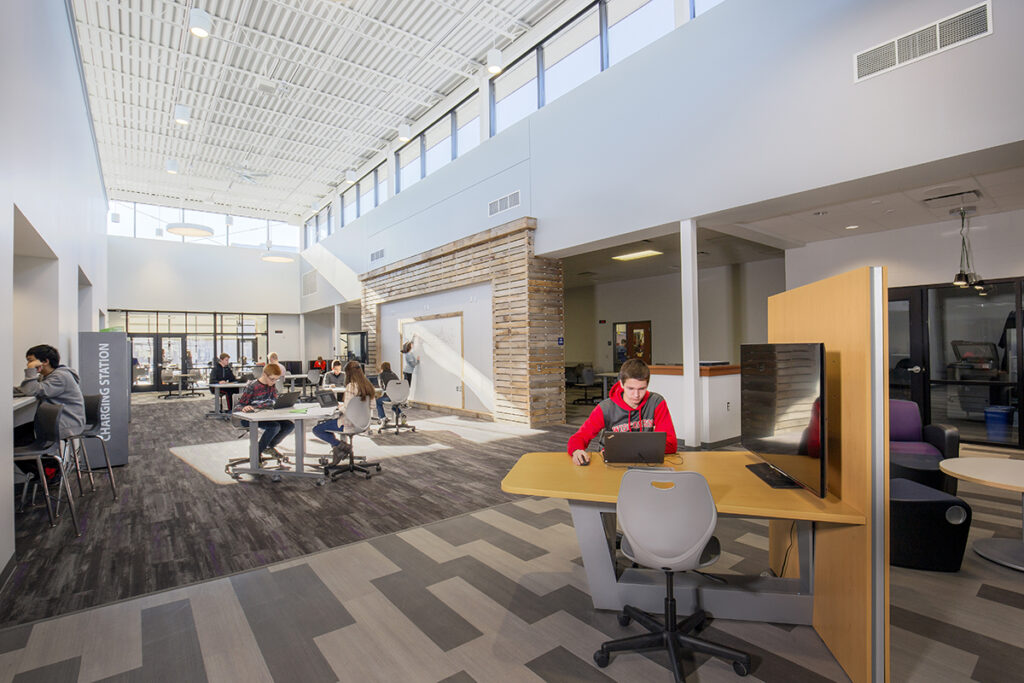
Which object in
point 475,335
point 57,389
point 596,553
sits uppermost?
point 475,335

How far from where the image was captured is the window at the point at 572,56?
24.3 feet

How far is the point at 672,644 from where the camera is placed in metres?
2.14

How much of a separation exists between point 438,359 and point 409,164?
500cm

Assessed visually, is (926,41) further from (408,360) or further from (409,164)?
(409,164)

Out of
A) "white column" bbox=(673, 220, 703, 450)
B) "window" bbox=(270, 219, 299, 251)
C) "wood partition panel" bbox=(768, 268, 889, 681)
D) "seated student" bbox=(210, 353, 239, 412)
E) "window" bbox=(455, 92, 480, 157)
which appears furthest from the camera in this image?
"window" bbox=(270, 219, 299, 251)

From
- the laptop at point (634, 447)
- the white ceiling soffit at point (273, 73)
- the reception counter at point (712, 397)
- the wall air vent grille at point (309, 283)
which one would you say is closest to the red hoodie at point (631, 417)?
the laptop at point (634, 447)

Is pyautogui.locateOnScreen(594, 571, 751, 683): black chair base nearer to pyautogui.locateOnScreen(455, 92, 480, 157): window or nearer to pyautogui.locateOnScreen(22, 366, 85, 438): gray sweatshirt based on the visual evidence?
pyautogui.locateOnScreen(22, 366, 85, 438): gray sweatshirt

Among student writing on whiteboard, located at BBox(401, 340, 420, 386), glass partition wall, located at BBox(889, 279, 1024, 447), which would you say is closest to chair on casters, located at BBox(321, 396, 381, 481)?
student writing on whiteboard, located at BBox(401, 340, 420, 386)

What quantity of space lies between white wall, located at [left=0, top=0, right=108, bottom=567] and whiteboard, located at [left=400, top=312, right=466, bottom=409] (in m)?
5.94

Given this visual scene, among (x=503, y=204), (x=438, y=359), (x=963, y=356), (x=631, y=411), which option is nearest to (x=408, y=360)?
(x=438, y=359)

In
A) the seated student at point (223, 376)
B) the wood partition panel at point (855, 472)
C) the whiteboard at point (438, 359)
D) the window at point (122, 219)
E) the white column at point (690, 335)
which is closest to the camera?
the wood partition panel at point (855, 472)

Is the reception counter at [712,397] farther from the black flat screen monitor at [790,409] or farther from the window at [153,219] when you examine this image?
the window at [153,219]

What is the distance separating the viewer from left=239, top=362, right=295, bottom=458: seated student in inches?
224

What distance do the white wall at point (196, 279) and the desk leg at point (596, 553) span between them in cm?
1866
